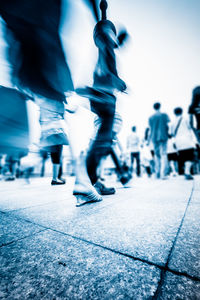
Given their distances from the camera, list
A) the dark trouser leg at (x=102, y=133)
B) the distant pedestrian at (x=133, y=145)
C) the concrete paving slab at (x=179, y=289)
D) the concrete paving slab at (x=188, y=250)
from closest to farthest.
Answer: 1. the concrete paving slab at (x=179, y=289)
2. the concrete paving slab at (x=188, y=250)
3. the dark trouser leg at (x=102, y=133)
4. the distant pedestrian at (x=133, y=145)

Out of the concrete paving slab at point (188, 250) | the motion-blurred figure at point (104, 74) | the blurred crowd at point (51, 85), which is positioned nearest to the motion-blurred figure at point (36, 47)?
the blurred crowd at point (51, 85)

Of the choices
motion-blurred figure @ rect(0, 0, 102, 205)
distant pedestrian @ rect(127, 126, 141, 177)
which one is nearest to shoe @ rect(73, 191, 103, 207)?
motion-blurred figure @ rect(0, 0, 102, 205)

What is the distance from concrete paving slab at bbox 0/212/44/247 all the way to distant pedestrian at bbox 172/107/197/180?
456 centimetres

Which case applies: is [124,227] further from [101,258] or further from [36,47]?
[36,47]

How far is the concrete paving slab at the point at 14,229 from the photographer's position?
805 mm

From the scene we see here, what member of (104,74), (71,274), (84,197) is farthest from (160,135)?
(71,274)

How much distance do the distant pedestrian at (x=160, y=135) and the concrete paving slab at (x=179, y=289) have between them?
193 inches

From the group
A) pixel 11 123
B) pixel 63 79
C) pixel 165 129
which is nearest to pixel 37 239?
pixel 11 123

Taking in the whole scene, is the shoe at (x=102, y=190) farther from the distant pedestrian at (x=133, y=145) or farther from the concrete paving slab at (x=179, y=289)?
the distant pedestrian at (x=133, y=145)

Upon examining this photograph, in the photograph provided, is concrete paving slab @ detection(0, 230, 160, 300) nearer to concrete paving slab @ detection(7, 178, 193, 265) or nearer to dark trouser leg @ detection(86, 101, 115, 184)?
concrete paving slab @ detection(7, 178, 193, 265)

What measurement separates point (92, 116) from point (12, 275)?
4.92 feet

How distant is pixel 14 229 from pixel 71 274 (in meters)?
0.59

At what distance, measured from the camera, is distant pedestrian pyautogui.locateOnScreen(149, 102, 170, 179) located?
5.00 m

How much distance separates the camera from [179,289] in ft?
1.45
